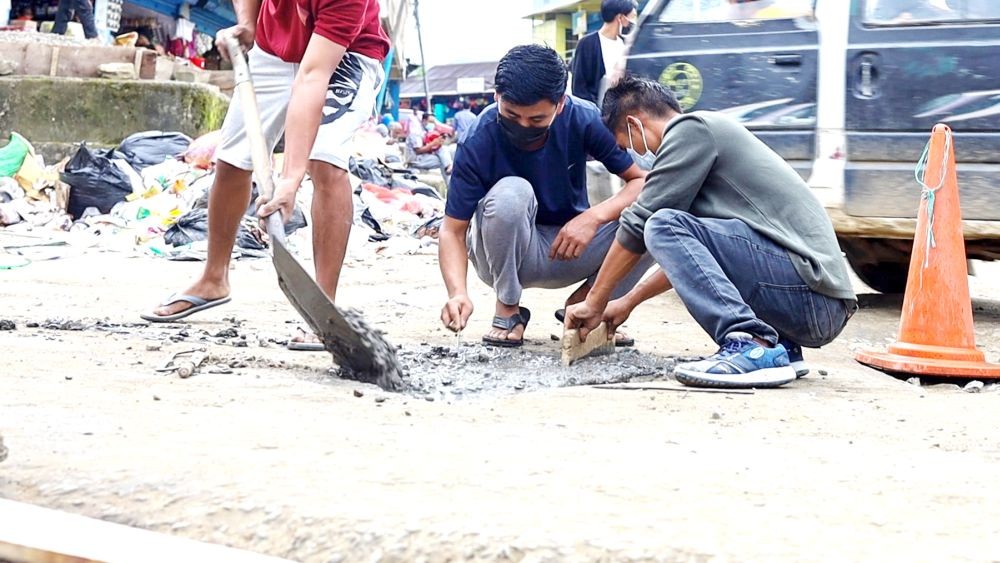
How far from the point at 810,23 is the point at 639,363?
2.31m

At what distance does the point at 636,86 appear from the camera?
11.7ft

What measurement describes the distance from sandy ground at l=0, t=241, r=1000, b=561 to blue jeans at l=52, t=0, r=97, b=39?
9.74m

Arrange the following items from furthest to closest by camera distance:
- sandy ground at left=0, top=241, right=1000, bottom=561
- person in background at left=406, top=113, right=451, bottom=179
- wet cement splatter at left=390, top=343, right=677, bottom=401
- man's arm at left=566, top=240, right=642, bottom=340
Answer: person in background at left=406, top=113, right=451, bottom=179 < man's arm at left=566, top=240, right=642, bottom=340 < wet cement splatter at left=390, top=343, right=677, bottom=401 < sandy ground at left=0, top=241, right=1000, bottom=561

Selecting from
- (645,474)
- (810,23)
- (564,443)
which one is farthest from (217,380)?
(810,23)

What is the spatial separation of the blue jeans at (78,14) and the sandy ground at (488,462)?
9740 millimetres

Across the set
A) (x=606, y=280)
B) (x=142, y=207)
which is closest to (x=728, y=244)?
(x=606, y=280)

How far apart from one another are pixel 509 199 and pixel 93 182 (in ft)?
18.8

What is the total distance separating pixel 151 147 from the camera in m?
9.67

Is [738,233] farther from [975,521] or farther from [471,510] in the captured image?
[471,510]

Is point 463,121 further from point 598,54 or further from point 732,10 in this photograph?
point 732,10

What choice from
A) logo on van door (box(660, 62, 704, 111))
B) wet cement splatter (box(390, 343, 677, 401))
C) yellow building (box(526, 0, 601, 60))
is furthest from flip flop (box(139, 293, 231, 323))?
yellow building (box(526, 0, 601, 60))

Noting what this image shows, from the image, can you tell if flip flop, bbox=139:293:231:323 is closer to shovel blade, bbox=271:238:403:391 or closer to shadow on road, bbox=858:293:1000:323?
shovel blade, bbox=271:238:403:391

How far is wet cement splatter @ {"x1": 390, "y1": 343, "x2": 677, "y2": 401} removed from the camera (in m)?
3.23

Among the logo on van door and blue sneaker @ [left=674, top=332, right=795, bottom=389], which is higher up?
the logo on van door
